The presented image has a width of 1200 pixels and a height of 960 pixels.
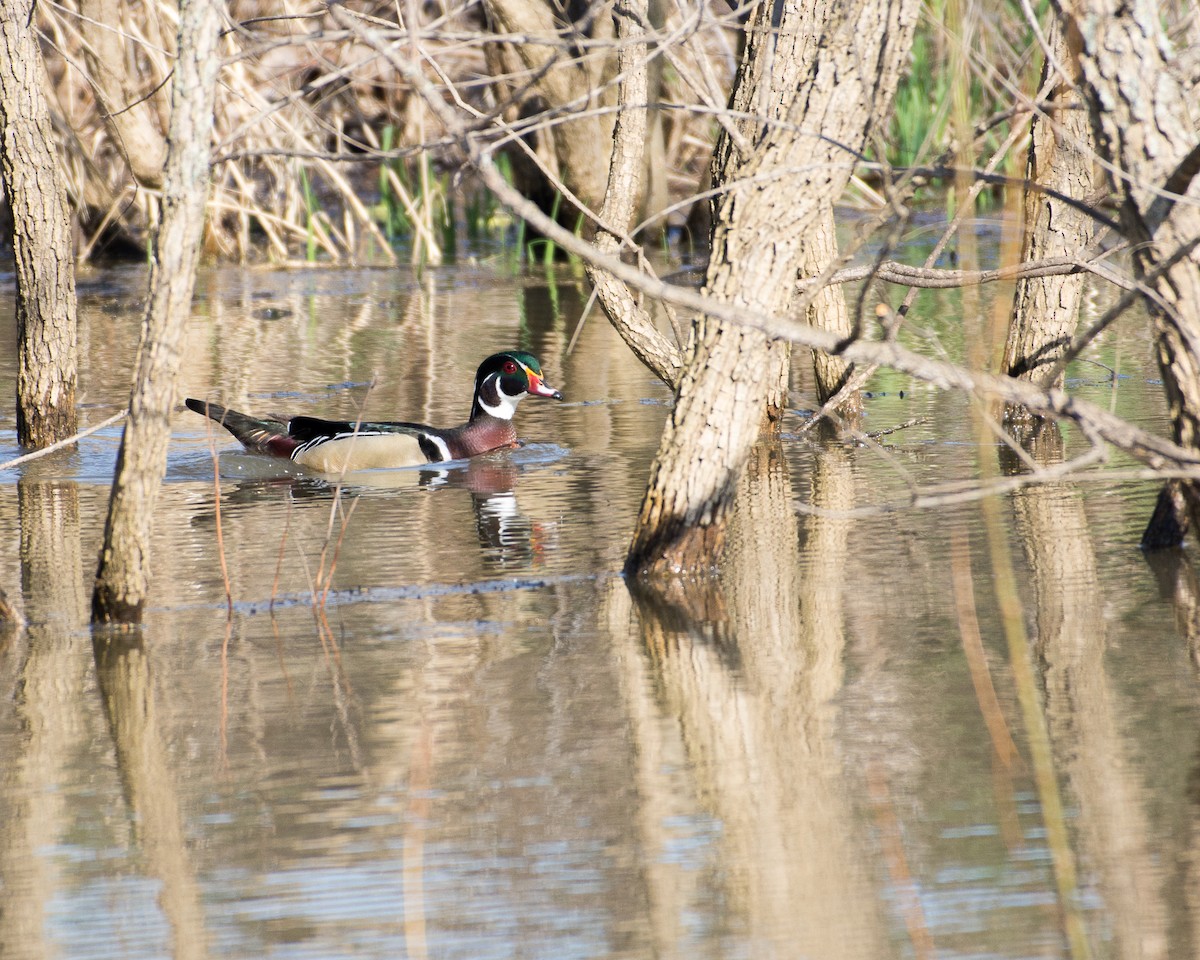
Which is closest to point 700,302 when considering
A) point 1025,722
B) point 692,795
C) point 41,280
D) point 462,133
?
point 462,133

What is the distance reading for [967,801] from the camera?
13.0 ft

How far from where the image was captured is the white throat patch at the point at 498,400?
9.50 m

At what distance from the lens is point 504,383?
9.55 meters

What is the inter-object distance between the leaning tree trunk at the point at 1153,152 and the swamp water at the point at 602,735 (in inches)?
29.4

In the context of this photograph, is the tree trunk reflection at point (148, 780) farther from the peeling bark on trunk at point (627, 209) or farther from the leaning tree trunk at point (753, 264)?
the peeling bark on trunk at point (627, 209)

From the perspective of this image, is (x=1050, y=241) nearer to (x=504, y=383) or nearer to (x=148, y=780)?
(x=504, y=383)

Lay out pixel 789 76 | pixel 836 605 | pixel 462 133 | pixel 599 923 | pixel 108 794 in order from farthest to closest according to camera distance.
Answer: pixel 789 76, pixel 836 605, pixel 108 794, pixel 462 133, pixel 599 923

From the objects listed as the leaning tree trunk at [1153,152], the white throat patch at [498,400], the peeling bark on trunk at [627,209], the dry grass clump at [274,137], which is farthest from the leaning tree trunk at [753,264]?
the dry grass clump at [274,137]

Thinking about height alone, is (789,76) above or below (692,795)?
above

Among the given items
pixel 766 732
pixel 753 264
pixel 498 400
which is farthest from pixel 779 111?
pixel 498 400

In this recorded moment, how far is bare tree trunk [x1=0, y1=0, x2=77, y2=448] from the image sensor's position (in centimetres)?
791

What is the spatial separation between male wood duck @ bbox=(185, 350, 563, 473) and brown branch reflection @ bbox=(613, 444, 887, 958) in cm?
248

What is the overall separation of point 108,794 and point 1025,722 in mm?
2282

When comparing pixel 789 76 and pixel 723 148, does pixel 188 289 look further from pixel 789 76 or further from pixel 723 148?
pixel 723 148
